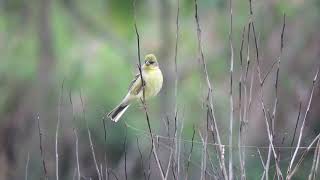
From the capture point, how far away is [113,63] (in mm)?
10570

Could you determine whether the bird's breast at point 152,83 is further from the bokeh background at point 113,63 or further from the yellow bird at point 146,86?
the bokeh background at point 113,63

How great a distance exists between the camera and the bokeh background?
973cm

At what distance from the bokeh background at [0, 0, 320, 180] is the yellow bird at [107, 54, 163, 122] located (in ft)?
10.7

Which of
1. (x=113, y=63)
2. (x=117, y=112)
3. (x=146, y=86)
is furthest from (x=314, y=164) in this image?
(x=113, y=63)

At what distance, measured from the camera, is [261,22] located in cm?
1012

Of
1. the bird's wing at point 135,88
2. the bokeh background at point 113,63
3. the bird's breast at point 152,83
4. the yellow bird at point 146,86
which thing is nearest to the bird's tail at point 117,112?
the yellow bird at point 146,86

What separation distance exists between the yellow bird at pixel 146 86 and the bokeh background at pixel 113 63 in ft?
10.7

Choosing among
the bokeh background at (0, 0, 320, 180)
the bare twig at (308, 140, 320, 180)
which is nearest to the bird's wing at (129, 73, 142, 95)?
the bare twig at (308, 140, 320, 180)

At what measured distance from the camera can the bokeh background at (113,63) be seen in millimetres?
9727

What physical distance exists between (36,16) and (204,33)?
7.95 ft

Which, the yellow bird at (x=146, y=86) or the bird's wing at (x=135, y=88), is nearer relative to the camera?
the yellow bird at (x=146, y=86)

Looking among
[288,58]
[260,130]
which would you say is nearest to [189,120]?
[260,130]

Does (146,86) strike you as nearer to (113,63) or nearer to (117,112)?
(117,112)

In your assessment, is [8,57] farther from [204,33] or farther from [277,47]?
[277,47]
